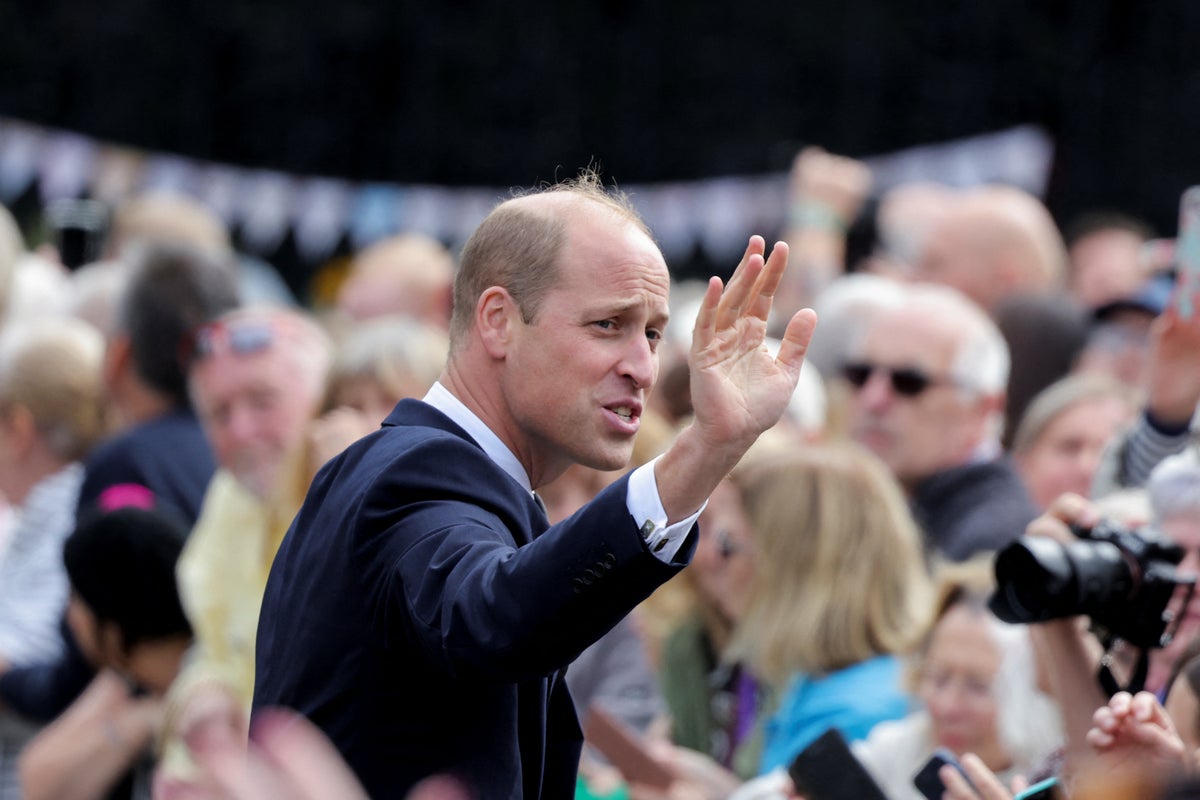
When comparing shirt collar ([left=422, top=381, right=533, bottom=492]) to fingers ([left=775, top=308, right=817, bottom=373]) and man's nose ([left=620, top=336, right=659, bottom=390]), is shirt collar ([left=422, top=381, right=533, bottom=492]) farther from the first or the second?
fingers ([left=775, top=308, right=817, bottom=373])

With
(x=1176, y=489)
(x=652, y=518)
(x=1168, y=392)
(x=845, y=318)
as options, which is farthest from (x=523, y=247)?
(x=845, y=318)

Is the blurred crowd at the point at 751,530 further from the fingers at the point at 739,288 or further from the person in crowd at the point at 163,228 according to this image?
the person in crowd at the point at 163,228

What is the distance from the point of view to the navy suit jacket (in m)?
2.03

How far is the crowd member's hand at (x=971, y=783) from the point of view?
2691mm

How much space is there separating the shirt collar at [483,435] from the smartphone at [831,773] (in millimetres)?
827

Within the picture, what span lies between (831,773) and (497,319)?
1024 millimetres

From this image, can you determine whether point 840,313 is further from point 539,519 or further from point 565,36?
point 565,36

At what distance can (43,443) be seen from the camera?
552 cm

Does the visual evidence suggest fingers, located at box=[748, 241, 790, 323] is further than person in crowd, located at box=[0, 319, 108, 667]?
No

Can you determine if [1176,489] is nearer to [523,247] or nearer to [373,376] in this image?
[523,247]

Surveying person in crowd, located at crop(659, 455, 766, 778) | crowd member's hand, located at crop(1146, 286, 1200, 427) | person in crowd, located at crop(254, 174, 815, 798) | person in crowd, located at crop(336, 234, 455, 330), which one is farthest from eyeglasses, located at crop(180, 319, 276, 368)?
person in crowd, located at crop(254, 174, 815, 798)

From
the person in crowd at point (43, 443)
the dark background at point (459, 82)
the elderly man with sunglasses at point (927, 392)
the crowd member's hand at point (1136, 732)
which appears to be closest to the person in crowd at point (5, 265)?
the person in crowd at point (43, 443)

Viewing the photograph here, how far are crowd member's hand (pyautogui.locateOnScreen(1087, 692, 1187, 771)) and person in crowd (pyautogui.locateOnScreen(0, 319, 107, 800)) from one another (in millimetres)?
3264

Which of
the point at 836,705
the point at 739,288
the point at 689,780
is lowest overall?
the point at 689,780
